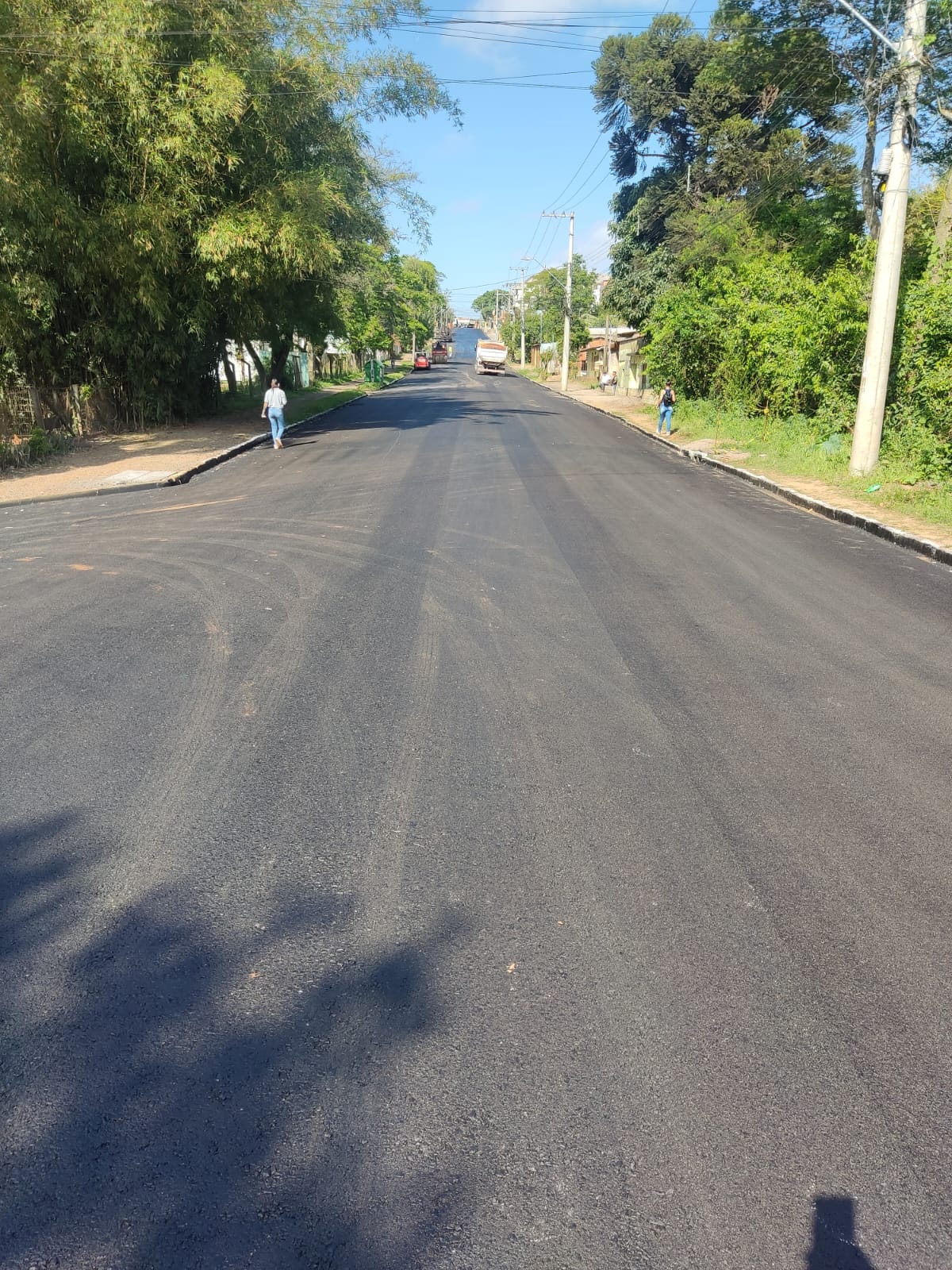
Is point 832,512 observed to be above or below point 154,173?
below

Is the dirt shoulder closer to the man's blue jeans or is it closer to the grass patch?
the grass patch

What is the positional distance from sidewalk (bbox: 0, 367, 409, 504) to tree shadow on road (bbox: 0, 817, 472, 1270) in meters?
12.6

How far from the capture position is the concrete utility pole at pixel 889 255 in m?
12.4

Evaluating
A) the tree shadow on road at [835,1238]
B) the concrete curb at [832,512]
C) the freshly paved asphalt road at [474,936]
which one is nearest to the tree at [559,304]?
the concrete curb at [832,512]

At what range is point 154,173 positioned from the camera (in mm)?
18328

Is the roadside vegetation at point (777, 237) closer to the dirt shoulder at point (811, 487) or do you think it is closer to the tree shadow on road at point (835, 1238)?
the dirt shoulder at point (811, 487)

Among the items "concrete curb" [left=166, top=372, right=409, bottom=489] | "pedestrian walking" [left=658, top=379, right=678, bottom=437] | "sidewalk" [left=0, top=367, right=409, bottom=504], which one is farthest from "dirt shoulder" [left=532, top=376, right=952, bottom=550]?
"sidewalk" [left=0, top=367, right=409, bottom=504]

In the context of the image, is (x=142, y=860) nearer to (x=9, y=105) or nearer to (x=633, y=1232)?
(x=633, y=1232)

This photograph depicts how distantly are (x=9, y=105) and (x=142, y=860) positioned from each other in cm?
1691

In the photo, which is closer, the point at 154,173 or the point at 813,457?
the point at 813,457

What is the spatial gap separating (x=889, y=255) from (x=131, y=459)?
14394 millimetres

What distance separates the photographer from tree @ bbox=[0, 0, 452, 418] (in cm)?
1639

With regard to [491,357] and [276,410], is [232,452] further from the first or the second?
[491,357]

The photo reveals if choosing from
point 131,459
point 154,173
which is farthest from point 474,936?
point 154,173
